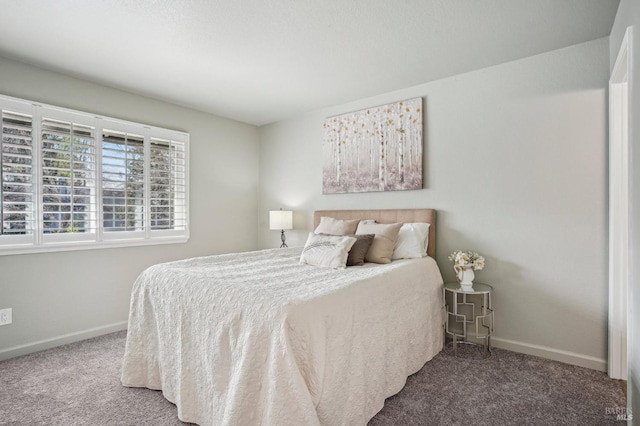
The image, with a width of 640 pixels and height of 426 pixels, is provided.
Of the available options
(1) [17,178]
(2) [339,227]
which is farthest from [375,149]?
(1) [17,178]

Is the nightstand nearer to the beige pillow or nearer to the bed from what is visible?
the bed

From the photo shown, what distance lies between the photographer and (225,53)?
274 centimetres

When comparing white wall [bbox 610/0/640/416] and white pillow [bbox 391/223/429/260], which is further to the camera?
white pillow [bbox 391/223/429/260]

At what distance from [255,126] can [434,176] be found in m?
2.93

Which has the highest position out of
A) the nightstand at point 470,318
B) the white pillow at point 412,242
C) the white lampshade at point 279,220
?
the white lampshade at point 279,220

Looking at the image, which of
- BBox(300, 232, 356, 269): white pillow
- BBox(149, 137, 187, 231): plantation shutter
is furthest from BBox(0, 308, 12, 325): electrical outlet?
BBox(300, 232, 356, 269): white pillow

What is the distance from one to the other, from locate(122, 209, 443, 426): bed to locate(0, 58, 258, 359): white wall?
137cm

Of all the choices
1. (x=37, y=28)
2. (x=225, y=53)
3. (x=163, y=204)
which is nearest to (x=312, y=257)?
(x=225, y=53)

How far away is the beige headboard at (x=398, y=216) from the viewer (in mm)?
3246

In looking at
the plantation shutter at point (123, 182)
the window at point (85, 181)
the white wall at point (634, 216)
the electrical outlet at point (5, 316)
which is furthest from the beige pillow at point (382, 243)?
the electrical outlet at point (5, 316)

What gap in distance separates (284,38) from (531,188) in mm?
2409

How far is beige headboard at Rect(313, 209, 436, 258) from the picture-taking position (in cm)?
325

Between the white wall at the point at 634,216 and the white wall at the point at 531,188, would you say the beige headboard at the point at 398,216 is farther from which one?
the white wall at the point at 634,216

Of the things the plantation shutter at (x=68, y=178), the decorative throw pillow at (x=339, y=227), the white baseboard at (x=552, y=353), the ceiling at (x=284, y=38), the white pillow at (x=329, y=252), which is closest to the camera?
the ceiling at (x=284, y=38)
